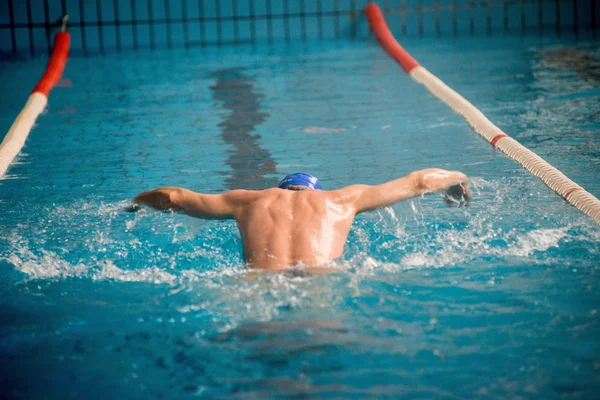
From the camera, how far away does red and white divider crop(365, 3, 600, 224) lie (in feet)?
16.6

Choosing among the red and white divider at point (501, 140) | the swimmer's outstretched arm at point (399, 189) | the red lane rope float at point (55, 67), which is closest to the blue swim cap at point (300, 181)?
the swimmer's outstretched arm at point (399, 189)

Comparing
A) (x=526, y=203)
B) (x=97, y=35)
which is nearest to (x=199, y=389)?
(x=526, y=203)

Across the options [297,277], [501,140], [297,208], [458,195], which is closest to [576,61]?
[501,140]

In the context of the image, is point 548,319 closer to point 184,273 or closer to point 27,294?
point 184,273

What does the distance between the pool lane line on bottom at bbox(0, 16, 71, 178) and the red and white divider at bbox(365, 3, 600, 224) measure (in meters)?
4.38

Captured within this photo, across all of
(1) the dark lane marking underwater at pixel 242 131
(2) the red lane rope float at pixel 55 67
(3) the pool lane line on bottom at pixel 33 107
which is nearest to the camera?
(1) the dark lane marking underwater at pixel 242 131

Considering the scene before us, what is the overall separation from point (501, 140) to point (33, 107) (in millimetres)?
5437

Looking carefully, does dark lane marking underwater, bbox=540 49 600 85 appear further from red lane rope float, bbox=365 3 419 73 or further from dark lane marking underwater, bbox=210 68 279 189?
dark lane marking underwater, bbox=210 68 279 189

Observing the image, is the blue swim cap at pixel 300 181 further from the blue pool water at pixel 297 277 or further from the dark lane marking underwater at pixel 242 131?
the dark lane marking underwater at pixel 242 131

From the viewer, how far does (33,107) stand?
29.9 feet

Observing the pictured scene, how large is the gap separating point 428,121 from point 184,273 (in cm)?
455

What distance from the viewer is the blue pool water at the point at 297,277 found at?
2.95 metres

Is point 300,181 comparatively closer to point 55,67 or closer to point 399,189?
point 399,189

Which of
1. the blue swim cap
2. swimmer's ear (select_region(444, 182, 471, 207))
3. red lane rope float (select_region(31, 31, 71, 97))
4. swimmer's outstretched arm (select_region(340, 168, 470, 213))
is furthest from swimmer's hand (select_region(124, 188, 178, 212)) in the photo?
red lane rope float (select_region(31, 31, 71, 97))
